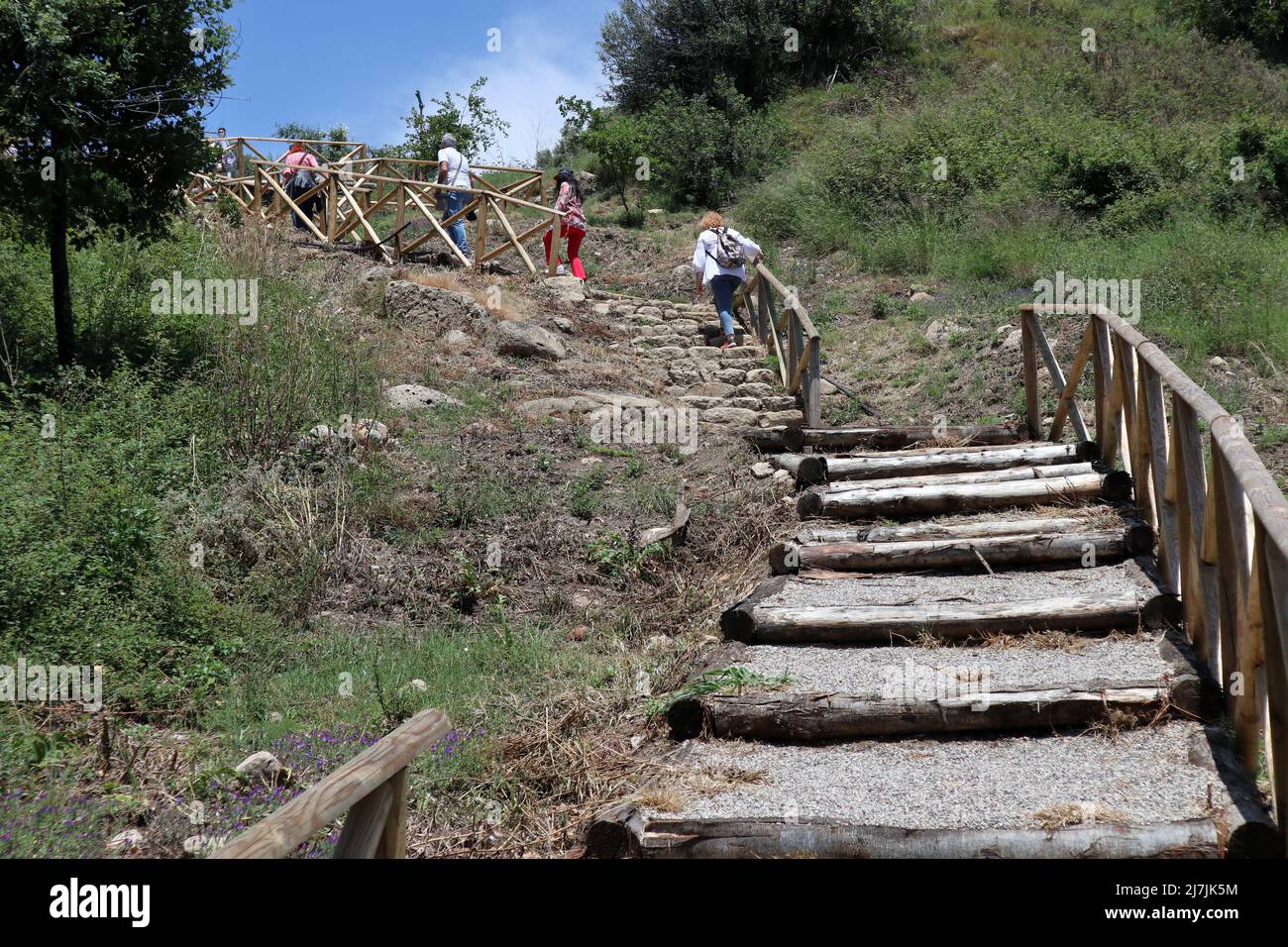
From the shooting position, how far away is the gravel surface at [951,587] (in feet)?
18.9

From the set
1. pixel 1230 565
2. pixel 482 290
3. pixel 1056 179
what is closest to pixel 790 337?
pixel 482 290

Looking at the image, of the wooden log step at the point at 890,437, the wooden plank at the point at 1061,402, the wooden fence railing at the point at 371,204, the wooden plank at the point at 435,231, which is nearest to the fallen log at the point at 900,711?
the wooden plank at the point at 1061,402

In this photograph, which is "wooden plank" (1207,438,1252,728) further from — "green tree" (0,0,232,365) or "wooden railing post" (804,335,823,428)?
"green tree" (0,0,232,365)

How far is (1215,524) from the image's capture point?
180 inches

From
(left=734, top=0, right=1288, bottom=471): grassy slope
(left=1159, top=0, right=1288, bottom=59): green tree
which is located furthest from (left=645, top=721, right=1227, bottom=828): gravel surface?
(left=1159, top=0, right=1288, bottom=59): green tree

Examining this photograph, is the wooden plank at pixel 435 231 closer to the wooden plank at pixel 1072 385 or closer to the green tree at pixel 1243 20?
the wooden plank at pixel 1072 385

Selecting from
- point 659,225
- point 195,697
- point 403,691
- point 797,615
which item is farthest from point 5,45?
point 659,225

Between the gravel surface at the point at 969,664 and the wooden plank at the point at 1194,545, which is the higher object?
the wooden plank at the point at 1194,545

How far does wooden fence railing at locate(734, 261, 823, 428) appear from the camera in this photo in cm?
994

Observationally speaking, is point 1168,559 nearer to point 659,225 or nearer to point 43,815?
point 43,815

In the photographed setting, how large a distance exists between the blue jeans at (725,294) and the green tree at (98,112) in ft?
17.9

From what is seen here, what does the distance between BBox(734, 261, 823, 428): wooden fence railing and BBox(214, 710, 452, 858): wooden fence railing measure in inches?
291

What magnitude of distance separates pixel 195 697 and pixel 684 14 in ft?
73.6

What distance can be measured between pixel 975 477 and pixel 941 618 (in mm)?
2096
